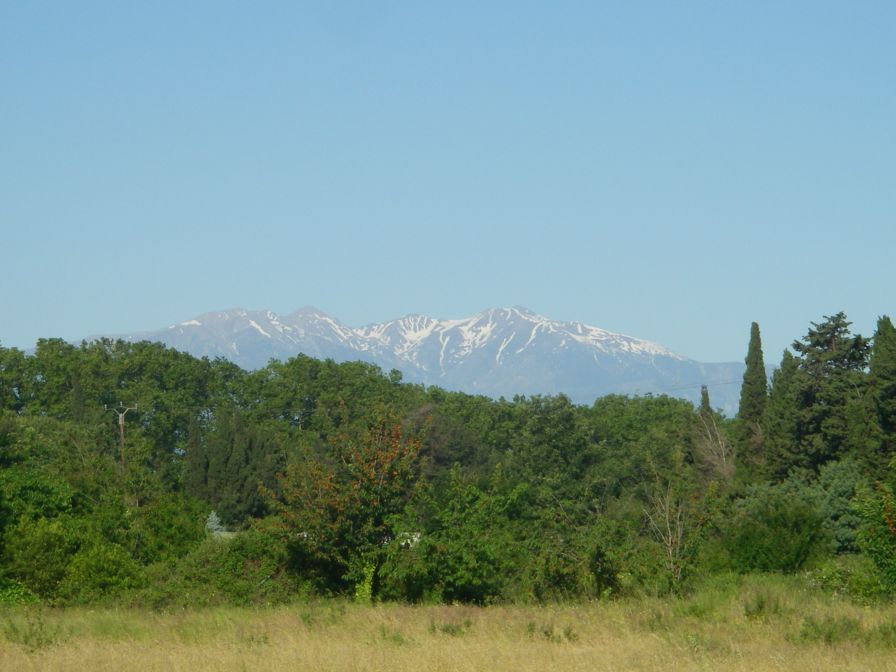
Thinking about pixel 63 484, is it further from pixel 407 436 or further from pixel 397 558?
pixel 397 558

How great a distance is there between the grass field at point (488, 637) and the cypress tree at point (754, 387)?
1795 inches

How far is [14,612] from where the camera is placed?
20.0m

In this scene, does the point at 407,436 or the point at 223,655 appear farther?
the point at 407,436

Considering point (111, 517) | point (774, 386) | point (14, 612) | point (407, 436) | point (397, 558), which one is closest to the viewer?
point (14, 612)

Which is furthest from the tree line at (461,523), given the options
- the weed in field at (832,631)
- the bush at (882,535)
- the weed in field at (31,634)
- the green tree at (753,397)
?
the weed in field at (31,634)

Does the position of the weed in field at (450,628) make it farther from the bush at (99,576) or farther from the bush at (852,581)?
the bush at (99,576)

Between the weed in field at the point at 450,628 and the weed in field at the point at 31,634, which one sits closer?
the weed in field at the point at 31,634

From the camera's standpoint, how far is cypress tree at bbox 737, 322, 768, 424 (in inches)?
2537

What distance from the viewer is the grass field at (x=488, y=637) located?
13188mm

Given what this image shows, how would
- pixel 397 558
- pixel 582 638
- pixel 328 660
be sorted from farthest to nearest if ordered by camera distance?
pixel 397 558, pixel 582 638, pixel 328 660

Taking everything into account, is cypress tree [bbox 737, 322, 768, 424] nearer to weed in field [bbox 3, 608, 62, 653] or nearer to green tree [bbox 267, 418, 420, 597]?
green tree [bbox 267, 418, 420, 597]

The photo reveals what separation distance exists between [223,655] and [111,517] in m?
17.3

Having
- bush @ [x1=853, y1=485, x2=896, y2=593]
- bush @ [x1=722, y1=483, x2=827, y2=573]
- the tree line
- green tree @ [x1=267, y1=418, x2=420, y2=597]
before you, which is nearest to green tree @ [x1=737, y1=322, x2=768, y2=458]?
the tree line

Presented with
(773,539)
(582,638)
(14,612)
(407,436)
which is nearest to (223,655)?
(582,638)
